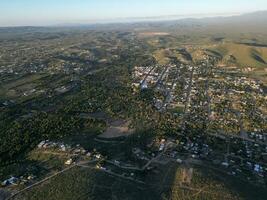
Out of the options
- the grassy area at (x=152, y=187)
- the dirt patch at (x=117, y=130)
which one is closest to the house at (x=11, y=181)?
the grassy area at (x=152, y=187)

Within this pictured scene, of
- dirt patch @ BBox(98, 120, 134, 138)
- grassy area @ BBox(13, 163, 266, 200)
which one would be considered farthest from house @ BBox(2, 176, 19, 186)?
dirt patch @ BBox(98, 120, 134, 138)

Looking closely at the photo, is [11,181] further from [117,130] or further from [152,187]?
[117,130]

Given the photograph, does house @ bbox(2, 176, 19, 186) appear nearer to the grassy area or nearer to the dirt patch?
the grassy area

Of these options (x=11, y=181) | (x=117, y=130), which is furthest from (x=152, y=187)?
(x=117, y=130)

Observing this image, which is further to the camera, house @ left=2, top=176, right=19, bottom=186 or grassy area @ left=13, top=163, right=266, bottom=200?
house @ left=2, top=176, right=19, bottom=186

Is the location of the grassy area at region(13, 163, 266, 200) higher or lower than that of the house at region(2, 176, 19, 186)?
lower

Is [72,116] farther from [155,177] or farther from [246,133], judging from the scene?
[246,133]

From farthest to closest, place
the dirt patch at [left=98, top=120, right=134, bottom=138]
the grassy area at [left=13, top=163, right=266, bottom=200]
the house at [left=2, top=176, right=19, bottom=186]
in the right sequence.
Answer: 1. the dirt patch at [left=98, top=120, right=134, bottom=138]
2. the house at [left=2, top=176, right=19, bottom=186]
3. the grassy area at [left=13, top=163, right=266, bottom=200]

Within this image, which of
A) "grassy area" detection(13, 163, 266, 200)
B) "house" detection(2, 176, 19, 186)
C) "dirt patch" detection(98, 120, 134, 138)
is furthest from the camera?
"dirt patch" detection(98, 120, 134, 138)
